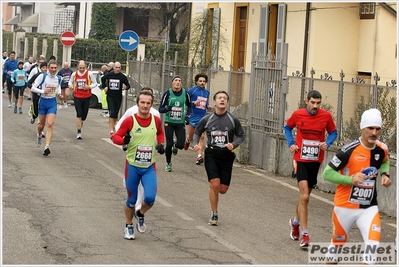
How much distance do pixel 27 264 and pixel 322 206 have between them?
6265 millimetres

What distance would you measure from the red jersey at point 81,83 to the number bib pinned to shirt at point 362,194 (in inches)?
547

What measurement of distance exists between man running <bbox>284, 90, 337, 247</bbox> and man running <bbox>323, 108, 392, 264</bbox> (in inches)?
84.7

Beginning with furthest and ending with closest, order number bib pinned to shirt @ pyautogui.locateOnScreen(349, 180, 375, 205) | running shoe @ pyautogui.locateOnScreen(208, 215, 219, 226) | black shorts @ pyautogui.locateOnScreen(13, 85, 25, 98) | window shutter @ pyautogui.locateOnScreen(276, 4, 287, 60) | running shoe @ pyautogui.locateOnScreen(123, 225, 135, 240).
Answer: black shorts @ pyautogui.locateOnScreen(13, 85, 25, 98) < window shutter @ pyautogui.locateOnScreen(276, 4, 287, 60) < running shoe @ pyautogui.locateOnScreen(208, 215, 219, 226) < running shoe @ pyautogui.locateOnScreen(123, 225, 135, 240) < number bib pinned to shirt @ pyautogui.locateOnScreen(349, 180, 375, 205)

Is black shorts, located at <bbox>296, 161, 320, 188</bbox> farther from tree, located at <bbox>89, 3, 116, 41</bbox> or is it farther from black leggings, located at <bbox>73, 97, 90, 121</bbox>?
tree, located at <bbox>89, 3, 116, 41</bbox>

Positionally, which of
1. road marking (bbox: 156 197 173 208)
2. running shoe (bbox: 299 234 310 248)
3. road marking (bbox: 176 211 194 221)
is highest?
running shoe (bbox: 299 234 310 248)

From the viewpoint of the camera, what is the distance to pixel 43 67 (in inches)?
779

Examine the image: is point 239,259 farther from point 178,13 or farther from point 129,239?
point 178,13

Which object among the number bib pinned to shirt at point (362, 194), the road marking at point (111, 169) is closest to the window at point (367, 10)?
the road marking at point (111, 169)

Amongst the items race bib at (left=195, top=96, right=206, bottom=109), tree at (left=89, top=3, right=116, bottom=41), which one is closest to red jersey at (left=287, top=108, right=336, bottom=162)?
race bib at (left=195, top=96, right=206, bottom=109)

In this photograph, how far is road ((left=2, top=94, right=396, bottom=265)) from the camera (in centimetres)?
925

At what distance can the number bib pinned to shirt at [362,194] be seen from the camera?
8.12 meters

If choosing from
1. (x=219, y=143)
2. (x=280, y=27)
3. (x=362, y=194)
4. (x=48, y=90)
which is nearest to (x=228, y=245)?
(x=219, y=143)

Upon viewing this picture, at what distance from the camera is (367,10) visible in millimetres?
23391

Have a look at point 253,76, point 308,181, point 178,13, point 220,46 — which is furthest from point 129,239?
point 178,13
